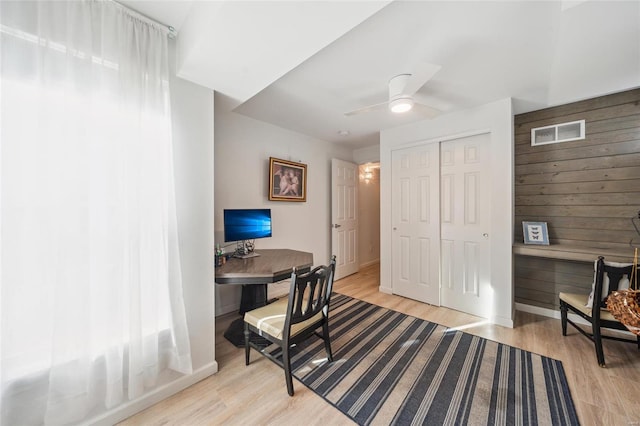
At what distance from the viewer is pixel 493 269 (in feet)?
8.73

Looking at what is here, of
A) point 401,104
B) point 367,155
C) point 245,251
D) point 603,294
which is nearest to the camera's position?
point 603,294

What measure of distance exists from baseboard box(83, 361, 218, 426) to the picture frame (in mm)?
2053

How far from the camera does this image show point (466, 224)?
290 centimetres

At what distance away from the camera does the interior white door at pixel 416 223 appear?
122 inches

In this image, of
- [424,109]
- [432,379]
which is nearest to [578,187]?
[424,109]

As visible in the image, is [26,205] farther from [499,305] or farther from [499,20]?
[499,305]

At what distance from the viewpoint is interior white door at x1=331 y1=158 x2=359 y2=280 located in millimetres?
4086

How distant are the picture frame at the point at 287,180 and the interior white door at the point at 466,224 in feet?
6.43

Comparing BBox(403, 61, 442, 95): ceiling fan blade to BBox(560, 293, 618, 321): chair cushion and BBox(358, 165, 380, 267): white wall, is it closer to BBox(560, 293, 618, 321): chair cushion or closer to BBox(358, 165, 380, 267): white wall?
BBox(560, 293, 618, 321): chair cushion

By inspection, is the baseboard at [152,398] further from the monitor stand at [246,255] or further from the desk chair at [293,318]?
the monitor stand at [246,255]

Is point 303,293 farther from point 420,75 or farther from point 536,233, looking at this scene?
point 536,233

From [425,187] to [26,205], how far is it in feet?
11.5

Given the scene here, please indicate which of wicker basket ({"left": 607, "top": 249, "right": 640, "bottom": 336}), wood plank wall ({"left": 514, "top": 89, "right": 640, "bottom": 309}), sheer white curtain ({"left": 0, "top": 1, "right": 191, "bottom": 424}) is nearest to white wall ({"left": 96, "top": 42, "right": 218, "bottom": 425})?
sheer white curtain ({"left": 0, "top": 1, "right": 191, "bottom": 424})

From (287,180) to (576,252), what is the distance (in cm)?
333
